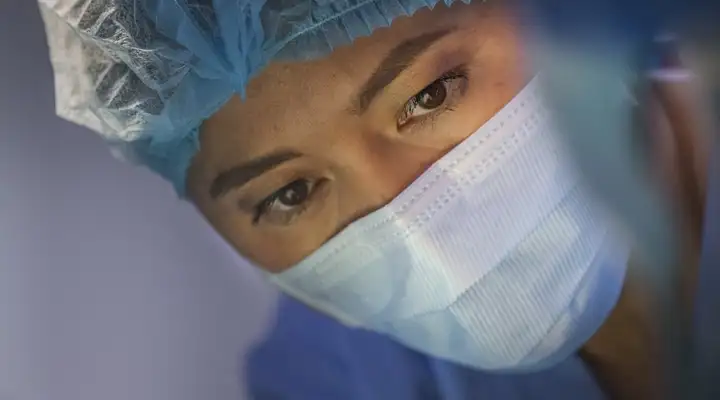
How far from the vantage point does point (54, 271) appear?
0.85m

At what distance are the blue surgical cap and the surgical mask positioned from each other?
0.14 meters

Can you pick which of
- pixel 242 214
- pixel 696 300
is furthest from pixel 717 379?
pixel 242 214

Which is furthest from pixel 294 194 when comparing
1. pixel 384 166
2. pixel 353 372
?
pixel 353 372

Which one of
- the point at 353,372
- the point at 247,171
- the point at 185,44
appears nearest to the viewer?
the point at 185,44

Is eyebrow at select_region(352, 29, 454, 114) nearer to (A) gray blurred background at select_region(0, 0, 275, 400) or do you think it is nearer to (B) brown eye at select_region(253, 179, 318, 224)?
(B) brown eye at select_region(253, 179, 318, 224)

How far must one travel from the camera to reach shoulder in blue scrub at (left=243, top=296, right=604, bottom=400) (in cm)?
77

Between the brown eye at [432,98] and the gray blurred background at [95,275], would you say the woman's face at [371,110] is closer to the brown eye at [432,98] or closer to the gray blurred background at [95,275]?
the brown eye at [432,98]

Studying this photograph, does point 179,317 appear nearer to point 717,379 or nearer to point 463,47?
point 463,47

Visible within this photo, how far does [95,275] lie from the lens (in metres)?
0.86

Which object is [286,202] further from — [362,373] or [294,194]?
[362,373]

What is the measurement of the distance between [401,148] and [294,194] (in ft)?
0.39

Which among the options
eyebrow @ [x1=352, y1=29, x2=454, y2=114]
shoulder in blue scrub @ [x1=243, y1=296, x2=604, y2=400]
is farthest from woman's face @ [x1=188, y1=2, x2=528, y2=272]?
shoulder in blue scrub @ [x1=243, y1=296, x2=604, y2=400]

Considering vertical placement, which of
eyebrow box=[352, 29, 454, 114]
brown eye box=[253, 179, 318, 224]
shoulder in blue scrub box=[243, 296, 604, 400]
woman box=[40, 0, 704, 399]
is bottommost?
shoulder in blue scrub box=[243, 296, 604, 400]

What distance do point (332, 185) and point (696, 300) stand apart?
313mm
